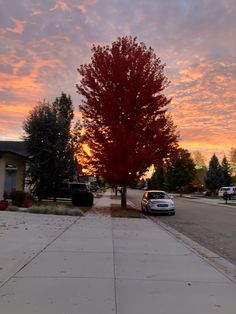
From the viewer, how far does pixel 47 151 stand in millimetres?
32531

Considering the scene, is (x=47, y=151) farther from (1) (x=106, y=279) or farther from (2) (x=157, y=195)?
(1) (x=106, y=279)

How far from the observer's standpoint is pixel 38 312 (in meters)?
5.83

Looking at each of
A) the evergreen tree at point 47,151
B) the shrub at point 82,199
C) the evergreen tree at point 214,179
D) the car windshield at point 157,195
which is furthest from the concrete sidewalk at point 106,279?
the evergreen tree at point 214,179

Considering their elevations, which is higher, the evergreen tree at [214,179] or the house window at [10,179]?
the evergreen tree at [214,179]

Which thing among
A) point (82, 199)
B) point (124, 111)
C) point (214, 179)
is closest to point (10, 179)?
point (82, 199)

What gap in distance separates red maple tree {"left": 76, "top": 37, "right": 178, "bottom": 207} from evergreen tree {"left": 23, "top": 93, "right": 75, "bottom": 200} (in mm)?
3758

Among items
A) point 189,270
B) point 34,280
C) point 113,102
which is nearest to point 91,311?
point 34,280

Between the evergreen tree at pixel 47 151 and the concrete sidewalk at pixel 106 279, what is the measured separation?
20.0m

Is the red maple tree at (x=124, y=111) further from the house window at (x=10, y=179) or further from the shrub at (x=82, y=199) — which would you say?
the house window at (x=10, y=179)

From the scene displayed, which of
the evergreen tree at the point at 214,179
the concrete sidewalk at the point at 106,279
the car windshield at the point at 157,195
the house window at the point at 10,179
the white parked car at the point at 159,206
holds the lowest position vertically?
the concrete sidewalk at the point at 106,279

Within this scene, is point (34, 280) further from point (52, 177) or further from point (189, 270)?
point (52, 177)

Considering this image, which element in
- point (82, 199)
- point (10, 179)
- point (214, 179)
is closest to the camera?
point (82, 199)

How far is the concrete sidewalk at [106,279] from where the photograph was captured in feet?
20.4

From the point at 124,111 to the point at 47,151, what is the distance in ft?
22.3
